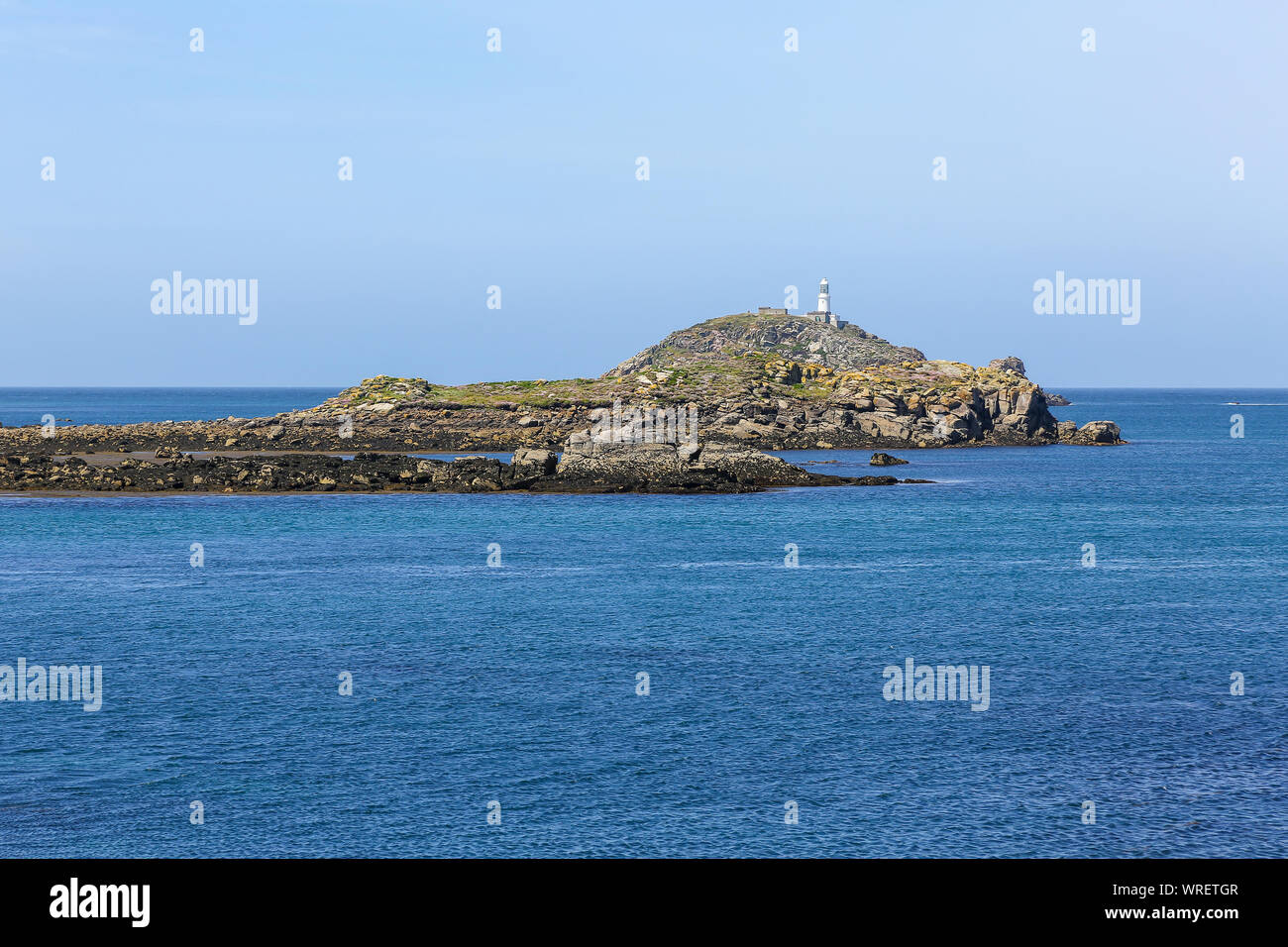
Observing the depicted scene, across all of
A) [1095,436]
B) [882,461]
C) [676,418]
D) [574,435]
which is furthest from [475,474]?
[1095,436]

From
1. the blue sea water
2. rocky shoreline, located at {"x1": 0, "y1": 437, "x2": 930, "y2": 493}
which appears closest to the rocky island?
rocky shoreline, located at {"x1": 0, "y1": 437, "x2": 930, "y2": 493}

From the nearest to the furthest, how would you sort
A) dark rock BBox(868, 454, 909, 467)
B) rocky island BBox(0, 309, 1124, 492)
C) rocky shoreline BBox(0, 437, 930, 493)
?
rocky shoreline BBox(0, 437, 930, 493) < rocky island BBox(0, 309, 1124, 492) < dark rock BBox(868, 454, 909, 467)

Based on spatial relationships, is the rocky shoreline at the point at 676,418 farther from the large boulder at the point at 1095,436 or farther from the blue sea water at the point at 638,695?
the blue sea water at the point at 638,695

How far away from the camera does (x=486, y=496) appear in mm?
101312

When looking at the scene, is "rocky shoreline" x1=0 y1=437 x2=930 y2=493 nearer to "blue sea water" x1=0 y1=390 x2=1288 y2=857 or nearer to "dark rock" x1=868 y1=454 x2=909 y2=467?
"dark rock" x1=868 y1=454 x2=909 y2=467

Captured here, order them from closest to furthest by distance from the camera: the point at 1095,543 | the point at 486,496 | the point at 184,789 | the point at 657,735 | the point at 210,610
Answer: the point at 184,789 → the point at 657,735 → the point at 210,610 → the point at 1095,543 → the point at 486,496

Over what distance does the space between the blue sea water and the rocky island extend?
86.9ft

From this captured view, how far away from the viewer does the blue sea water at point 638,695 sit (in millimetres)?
24391

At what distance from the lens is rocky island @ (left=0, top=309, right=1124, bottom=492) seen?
347ft

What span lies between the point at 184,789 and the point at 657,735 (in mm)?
12004

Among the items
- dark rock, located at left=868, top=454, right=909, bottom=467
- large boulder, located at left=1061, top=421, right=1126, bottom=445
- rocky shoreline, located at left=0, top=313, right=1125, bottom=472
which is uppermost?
rocky shoreline, located at left=0, top=313, right=1125, bottom=472
